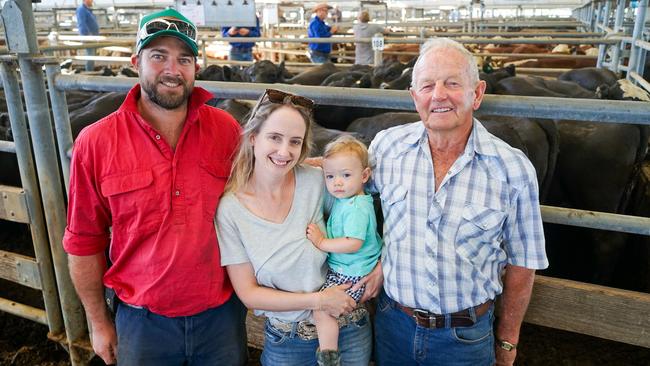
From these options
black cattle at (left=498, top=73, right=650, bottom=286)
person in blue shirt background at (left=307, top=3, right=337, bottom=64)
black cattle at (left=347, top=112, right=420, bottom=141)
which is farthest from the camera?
person in blue shirt background at (left=307, top=3, right=337, bottom=64)

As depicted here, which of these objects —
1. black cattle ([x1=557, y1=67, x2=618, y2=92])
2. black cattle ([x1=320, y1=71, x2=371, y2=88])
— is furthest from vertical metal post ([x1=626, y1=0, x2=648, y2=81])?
black cattle ([x1=320, y1=71, x2=371, y2=88])

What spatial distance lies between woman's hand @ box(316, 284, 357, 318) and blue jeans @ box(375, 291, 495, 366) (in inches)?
9.7

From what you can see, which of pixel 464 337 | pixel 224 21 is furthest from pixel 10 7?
pixel 224 21

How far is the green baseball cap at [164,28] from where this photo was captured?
187 centimetres

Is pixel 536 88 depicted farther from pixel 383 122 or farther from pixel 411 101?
pixel 411 101

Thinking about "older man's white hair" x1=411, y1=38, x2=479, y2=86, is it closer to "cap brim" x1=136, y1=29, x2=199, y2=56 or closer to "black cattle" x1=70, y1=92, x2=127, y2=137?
"cap brim" x1=136, y1=29, x2=199, y2=56

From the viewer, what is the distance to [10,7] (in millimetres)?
2447

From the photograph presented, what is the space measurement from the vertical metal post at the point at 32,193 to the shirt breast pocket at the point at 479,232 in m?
2.26

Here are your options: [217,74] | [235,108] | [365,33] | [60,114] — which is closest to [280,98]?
[60,114]

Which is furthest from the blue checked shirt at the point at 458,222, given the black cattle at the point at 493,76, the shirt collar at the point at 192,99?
the black cattle at the point at 493,76

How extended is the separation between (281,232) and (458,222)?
0.62 meters

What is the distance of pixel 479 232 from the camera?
1.82 m

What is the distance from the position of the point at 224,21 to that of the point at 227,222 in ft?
15.1

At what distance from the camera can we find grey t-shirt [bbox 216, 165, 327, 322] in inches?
74.0
